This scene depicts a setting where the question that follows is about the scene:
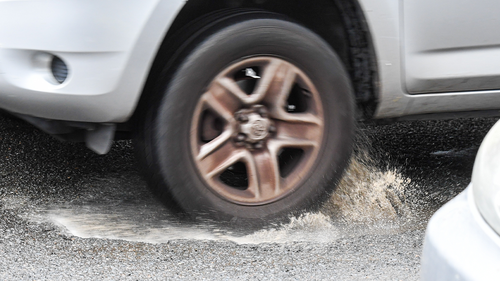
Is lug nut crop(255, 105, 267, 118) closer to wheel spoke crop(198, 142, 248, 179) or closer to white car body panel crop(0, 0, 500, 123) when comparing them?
wheel spoke crop(198, 142, 248, 179)

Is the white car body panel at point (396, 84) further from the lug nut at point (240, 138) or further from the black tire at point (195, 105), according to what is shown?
the lug nut at point (240, 138)

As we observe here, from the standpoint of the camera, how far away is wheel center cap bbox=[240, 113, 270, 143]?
8.58ft

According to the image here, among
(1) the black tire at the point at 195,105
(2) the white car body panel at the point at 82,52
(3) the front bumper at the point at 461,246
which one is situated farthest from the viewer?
(1) the black tire at the point at 195,105

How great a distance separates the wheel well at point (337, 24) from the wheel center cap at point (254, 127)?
0.43 m

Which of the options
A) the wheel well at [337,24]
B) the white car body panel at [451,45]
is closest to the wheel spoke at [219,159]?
the wheel well at [337,24]

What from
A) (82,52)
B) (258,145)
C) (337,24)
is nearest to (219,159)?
(258,145)

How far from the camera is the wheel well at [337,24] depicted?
2.66 m

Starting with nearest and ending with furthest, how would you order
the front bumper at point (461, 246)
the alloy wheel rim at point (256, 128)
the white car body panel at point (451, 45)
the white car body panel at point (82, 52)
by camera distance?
the front bumper at point (461, 246)
the white car body panel at point (82, 52)
the alloy wheel rim at point (256, 128)
the white car body panel at point (451, 45)

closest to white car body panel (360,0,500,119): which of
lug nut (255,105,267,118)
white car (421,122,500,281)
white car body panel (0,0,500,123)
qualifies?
lug nut (255,105,267,118)

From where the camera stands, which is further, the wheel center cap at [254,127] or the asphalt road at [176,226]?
the wheel center cap at [254,127]

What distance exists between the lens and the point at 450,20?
2.72 m

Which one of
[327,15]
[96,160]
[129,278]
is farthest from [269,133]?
[96,160]

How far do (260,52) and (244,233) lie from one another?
0.76 m

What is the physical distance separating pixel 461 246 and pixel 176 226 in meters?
1.55
